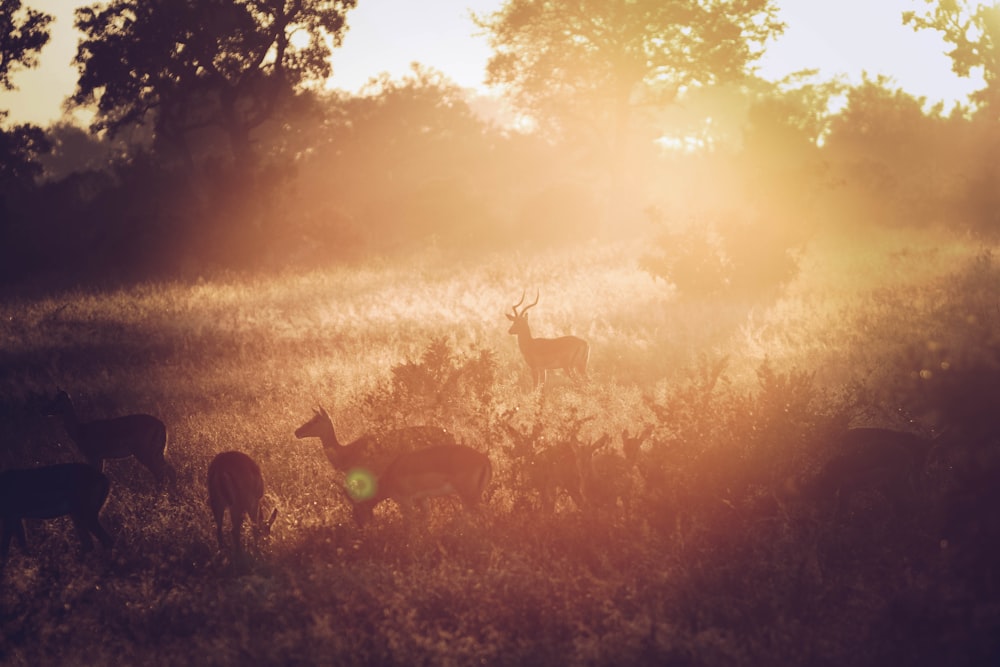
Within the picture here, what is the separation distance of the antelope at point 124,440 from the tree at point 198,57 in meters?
24.8

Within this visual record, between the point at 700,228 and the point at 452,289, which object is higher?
the point at 700,228

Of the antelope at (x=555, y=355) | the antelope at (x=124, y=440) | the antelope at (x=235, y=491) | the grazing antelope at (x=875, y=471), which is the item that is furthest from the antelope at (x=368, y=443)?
the antelope at (x=555, y=355)

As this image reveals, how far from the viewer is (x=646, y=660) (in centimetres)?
511

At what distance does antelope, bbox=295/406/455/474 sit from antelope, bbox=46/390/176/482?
1.89 m

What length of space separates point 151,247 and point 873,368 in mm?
23728

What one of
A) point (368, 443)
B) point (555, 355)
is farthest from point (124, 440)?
point (555, 355)

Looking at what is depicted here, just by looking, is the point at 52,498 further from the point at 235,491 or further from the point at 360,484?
the point at 360,484

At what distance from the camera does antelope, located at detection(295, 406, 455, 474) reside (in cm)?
751

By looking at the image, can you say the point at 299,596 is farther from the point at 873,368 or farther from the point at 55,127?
the point at 55,127

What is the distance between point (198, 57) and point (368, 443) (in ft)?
88.5

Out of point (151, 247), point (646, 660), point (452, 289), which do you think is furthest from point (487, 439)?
point (151, 247)

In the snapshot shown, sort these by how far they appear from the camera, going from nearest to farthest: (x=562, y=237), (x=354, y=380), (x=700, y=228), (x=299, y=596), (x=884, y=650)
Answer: (x=884, y=650)
(x=299, y=596)
(x=354, y=380)
(x=700, y=228)
(x=562, y=237)

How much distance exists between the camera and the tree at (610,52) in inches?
1350

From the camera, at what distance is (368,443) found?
319 inches
